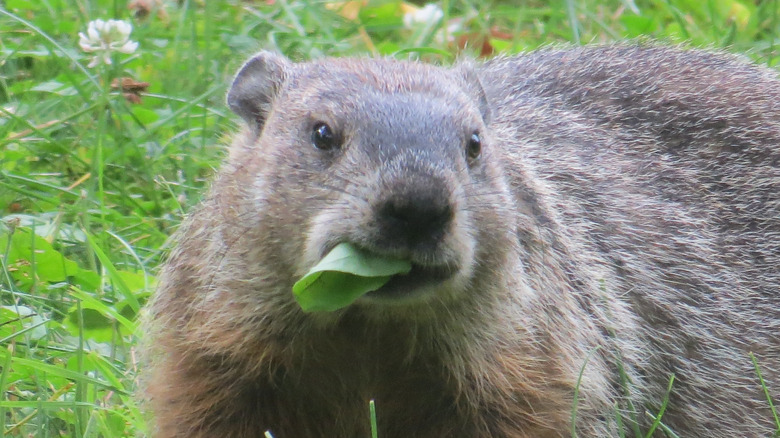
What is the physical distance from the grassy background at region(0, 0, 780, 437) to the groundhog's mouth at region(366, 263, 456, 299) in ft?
3.78

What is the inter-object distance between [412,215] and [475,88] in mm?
1182

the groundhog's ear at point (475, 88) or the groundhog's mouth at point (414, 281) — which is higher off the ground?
the groundhog's ear at point (475, 88)

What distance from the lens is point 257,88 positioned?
13.7 feet

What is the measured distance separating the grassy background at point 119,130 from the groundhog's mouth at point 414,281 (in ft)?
3.78

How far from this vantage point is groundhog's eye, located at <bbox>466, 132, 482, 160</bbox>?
374 centimetres

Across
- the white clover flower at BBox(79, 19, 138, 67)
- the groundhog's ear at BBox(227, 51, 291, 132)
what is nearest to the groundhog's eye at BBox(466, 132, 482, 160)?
the groundhog's ear at BBox(227, 51, 291, 132)

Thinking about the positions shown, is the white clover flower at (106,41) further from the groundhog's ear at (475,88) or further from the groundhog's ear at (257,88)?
the groundhog's ear at (475,88)

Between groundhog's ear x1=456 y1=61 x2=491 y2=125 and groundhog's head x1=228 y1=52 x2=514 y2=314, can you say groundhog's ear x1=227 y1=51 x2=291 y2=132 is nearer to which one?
groundhog's head x1=228 y1=52 x2=514 y2=314

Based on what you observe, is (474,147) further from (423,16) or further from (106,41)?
(423,16)

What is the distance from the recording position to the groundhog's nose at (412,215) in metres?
3.18

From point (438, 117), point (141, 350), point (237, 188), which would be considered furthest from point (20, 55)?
point (438, 117)

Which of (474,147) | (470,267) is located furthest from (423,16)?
(470,267)

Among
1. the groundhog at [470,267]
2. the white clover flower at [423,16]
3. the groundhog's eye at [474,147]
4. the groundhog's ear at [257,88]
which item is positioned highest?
the white clover flower at [423,16]

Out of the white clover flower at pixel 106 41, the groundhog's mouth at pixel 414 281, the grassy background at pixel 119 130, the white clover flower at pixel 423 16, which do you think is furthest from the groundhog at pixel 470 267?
the white clover flower at pixel 423 16
